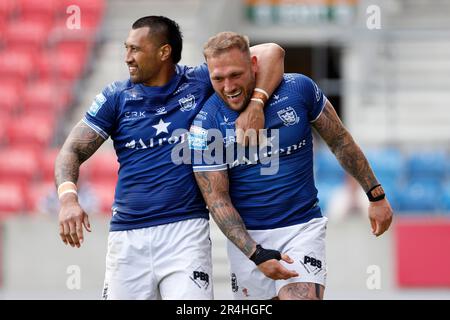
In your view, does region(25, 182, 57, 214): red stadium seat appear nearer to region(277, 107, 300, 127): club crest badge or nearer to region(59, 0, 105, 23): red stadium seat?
region(59, 0, 105, 23): red stadium seat

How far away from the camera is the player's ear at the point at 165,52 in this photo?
7.23 meters

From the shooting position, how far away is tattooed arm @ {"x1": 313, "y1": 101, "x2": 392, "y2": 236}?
7496 millimetres

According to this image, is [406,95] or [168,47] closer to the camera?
[168,47]

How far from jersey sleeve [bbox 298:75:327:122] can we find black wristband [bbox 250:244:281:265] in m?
0.96

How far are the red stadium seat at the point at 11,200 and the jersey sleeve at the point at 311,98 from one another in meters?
9.43

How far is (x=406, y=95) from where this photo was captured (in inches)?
730

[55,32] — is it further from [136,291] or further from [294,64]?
[136,291]

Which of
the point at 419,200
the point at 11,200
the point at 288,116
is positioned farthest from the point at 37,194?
the point at 288,116

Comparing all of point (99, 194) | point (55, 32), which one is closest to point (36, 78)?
point (55, 32)

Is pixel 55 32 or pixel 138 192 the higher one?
pixel 55 32

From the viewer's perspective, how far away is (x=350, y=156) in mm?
7625

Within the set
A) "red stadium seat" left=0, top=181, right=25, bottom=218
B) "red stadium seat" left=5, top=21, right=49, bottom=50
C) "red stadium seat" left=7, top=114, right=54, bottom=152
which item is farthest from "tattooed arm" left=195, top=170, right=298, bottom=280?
"red stadium seat" left=5, top=21, right=49, bottom=50

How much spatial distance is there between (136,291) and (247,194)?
0.87 m

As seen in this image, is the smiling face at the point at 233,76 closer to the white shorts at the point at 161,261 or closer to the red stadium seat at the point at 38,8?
the white shorts at the point at 161,261
